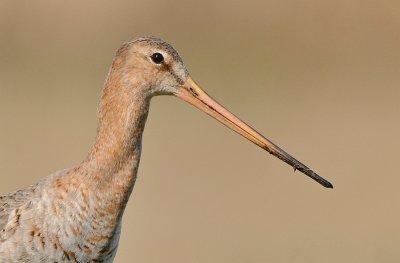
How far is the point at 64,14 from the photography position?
679 inches

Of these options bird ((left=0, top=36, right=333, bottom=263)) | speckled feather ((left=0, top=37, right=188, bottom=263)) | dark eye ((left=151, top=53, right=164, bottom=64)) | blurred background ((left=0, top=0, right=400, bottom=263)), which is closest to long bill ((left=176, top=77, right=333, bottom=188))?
bird ((left=0, top=36, right=333, bottom=263))

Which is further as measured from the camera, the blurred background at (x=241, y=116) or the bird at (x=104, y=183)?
the blurred background at (x=241, y=116)

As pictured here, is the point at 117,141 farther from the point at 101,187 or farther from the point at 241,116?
the point at 241,116

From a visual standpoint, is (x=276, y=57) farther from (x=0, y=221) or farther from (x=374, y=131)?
(x=0, y=221)

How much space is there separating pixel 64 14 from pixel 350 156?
5436 mm

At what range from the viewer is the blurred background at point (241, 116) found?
11.5 meters

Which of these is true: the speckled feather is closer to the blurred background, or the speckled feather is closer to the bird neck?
the bird neck

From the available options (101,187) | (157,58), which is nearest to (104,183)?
(101,187)

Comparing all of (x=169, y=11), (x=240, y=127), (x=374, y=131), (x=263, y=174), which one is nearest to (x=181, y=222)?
(x=263, y=174)

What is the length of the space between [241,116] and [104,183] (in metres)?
7.64

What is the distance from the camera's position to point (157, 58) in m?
6.64

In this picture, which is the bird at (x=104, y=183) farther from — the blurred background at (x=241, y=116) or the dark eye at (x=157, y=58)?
the blurred background at (x=241, y=116)

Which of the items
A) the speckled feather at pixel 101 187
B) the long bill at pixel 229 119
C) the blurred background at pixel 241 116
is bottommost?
the speckled feather at pixel 101 187

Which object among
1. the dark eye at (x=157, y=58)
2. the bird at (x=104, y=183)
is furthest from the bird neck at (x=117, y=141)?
the dark eye at (x=157, y=58)
